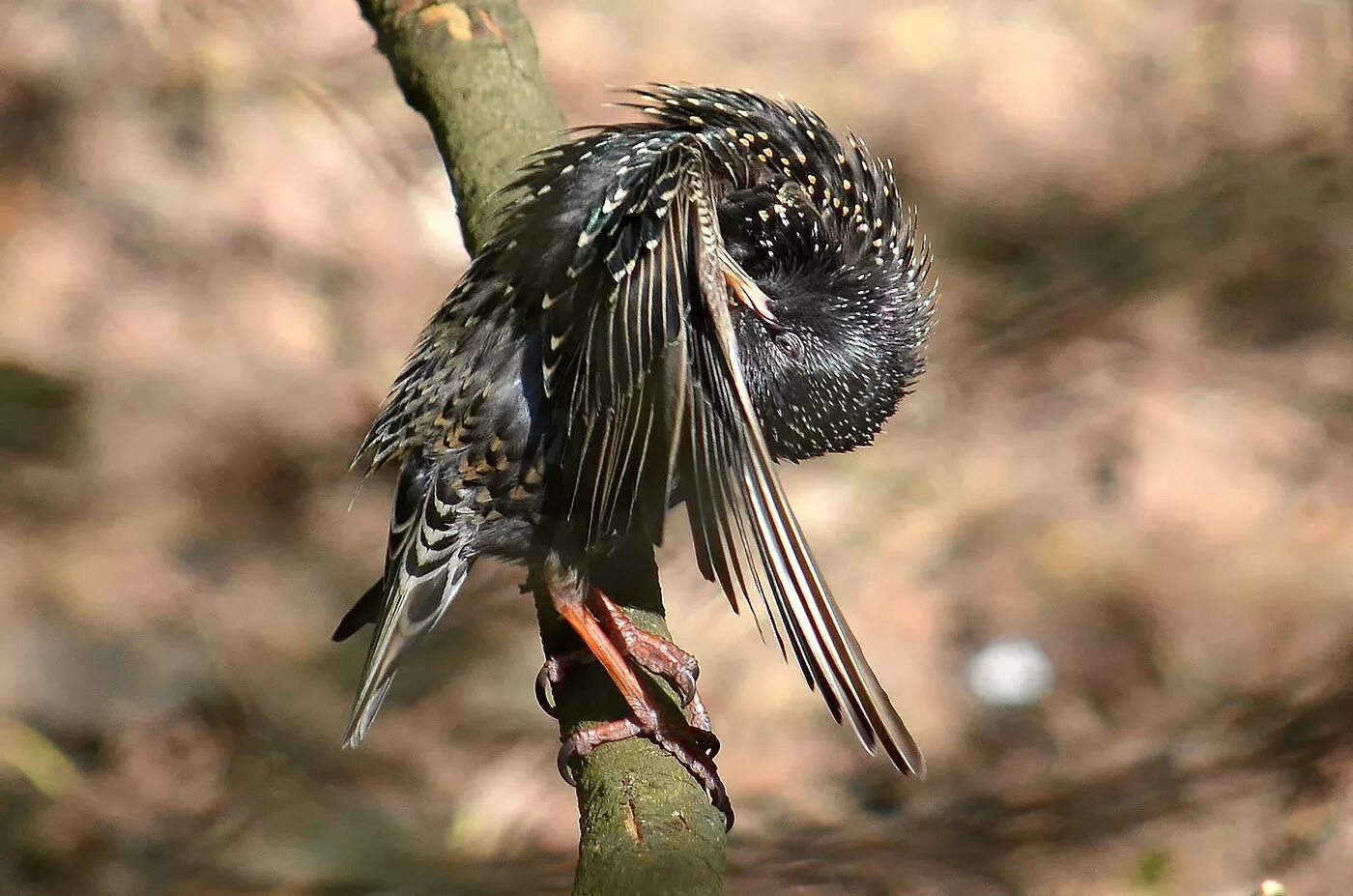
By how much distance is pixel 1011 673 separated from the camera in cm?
536

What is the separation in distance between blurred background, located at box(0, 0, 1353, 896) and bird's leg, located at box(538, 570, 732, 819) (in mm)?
1257

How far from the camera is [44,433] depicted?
20.1ft

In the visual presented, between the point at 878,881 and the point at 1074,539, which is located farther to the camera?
the point at 1074,539

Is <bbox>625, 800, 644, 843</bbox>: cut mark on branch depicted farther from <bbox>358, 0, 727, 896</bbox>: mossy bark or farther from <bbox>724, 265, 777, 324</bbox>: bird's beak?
<bbox>724, 265, 777, 324</bbox>: bird's beak

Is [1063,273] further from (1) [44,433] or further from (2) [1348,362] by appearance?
(1) [44,433]

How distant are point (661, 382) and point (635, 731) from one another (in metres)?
0.68

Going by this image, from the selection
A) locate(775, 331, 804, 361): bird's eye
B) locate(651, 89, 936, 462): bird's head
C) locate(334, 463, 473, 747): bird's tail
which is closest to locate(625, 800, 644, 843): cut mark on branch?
locate(334, 463, 473, 747): bird's tail

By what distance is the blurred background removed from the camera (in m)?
4.97

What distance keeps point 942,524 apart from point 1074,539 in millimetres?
474

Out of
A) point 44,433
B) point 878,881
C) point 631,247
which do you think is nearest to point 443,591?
point 631,247

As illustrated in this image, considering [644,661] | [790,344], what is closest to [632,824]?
[644,661]

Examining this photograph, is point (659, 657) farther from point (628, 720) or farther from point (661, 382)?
point (661, 382)

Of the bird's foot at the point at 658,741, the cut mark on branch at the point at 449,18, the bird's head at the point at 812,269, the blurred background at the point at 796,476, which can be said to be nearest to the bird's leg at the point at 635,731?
the bird's foot at the point at 658,741

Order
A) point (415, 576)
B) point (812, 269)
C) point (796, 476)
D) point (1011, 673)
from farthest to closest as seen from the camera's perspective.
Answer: point (796, 476) → point (1011, 673) → point (812, 269) → point (415, 576)
